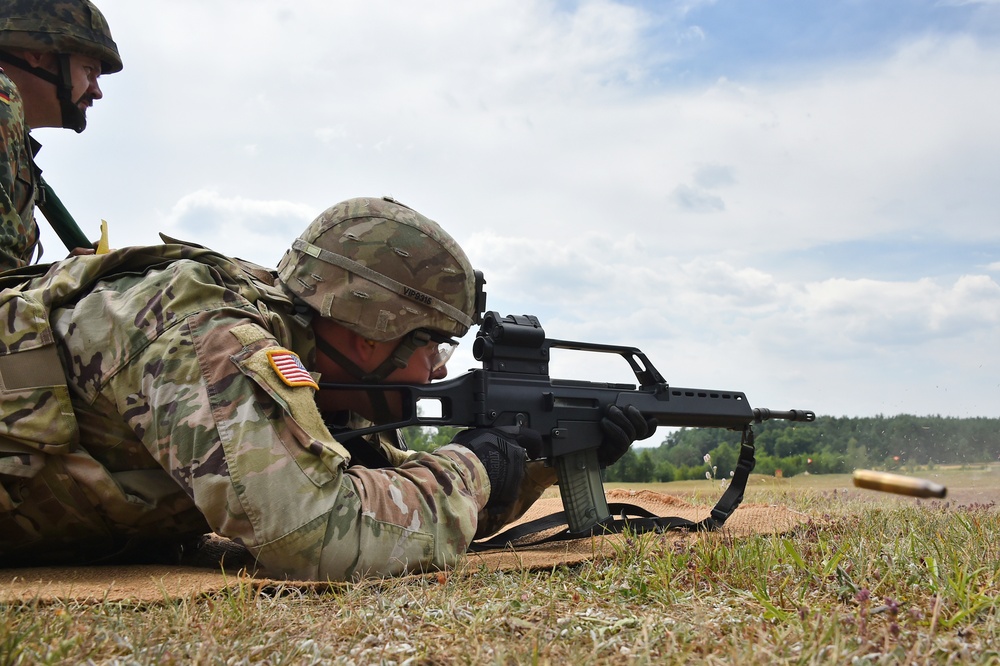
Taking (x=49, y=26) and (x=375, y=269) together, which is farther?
(x=49, y=26)

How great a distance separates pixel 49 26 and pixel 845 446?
6.51 m

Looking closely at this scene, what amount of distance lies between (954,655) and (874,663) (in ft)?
0.55

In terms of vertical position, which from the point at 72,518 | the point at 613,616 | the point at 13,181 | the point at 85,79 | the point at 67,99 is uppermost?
the point at 85,79

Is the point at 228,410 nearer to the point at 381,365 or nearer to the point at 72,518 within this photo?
the point at 72,518

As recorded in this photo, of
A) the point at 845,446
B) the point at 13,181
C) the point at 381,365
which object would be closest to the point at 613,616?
the point at 381,365

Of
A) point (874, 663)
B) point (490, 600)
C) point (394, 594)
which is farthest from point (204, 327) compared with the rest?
point (874, 663)

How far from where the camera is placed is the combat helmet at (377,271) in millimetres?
3400

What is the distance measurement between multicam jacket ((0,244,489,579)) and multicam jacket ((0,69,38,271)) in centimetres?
156

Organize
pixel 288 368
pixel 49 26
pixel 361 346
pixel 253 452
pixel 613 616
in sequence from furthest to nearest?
pixel 49 26 < pixel 361 346 < pixel 288 368 < pixel 253 452 < pixel 613 616

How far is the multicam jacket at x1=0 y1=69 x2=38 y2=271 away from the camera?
14.8ft

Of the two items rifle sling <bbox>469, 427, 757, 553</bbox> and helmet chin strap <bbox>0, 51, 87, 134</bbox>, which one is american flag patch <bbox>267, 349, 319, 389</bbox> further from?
helmet chin strap <bbox>0, 51, 87, 134</bbox>

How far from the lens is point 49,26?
206 inches

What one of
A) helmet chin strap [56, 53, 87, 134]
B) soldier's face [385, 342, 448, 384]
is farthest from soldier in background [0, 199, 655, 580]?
helmet chin strap [56, 53, 87, 134]

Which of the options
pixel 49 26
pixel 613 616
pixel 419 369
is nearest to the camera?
pixel 613 616
